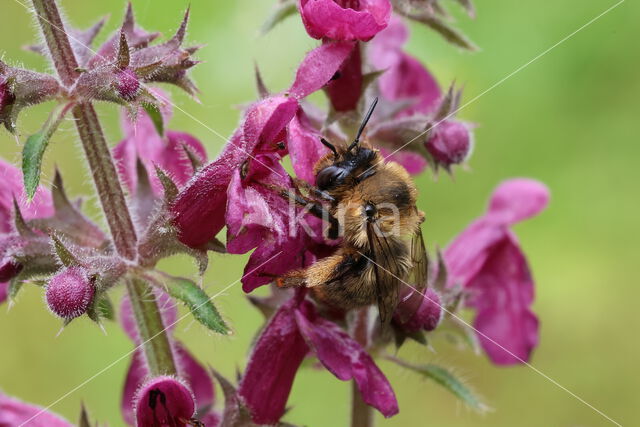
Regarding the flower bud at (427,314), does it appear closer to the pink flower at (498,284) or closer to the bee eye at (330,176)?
the bee eye at (330,176)

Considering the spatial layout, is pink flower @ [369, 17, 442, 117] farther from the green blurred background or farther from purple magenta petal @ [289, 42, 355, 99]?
the green blurred background

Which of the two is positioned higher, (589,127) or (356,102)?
(356,102)

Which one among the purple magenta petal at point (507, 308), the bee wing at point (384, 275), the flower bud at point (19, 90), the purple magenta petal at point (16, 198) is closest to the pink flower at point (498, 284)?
the purple magenta petal at point (507, 308)

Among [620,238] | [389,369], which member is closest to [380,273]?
[389,369]

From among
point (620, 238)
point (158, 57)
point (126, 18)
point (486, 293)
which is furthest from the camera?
point (620, 238)

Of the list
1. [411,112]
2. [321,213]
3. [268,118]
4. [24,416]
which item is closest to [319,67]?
[268,118]

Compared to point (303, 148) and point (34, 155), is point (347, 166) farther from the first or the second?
point (34, 155)

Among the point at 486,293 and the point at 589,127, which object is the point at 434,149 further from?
the point at 589,127
